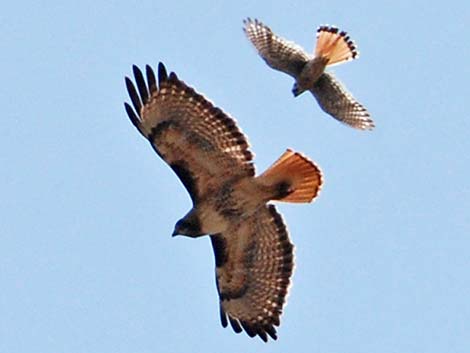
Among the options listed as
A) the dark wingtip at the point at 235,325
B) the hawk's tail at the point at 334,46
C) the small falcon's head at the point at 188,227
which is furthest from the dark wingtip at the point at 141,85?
the hawk's tail at the point at 334,46

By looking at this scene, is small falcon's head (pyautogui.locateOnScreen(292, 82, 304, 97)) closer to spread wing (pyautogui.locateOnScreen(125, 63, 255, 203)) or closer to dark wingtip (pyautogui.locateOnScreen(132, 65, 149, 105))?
spread wing (pyautogui.locateOnScreen(125, 63, 255, 203))

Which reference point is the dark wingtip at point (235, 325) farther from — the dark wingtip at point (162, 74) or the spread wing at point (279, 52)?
the spread wing at point (279, 52)

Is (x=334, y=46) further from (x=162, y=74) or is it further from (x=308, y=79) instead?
(x=162, y=74)

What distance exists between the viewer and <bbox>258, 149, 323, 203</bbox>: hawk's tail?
38.7 ft

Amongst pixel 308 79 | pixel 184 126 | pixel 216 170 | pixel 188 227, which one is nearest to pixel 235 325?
pixel 188 227

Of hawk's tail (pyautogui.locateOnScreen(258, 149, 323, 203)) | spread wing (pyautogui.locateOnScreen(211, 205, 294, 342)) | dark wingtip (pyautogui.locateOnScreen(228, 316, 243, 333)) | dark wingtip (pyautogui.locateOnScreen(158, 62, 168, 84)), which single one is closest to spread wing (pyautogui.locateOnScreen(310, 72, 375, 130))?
spread wing (pyautogui.locateOnScreen(211, 205, 294, 342))

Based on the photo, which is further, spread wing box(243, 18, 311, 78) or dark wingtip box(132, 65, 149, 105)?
spread wing box(243, 18, 311, 78)

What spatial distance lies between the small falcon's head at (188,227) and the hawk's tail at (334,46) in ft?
13.3

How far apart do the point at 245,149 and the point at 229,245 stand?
45.3 inches

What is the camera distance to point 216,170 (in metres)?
12.0

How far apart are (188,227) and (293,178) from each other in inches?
37.5

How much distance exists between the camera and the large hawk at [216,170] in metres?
11.8

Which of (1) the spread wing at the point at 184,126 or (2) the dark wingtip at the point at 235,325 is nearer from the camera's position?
(1) the spread wing at the point at 184,126

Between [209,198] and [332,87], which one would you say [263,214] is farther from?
[332,87]
